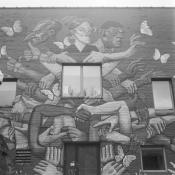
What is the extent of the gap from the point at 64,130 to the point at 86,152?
1.43m

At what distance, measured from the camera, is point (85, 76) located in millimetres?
15820

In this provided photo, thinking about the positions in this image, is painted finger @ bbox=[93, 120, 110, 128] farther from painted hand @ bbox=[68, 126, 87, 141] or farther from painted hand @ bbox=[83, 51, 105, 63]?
painted hand @ bbox=[83, 51, 105, 63]

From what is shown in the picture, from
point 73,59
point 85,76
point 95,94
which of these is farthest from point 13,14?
point 95,94

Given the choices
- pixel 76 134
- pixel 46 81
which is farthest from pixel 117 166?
pixel 46 81

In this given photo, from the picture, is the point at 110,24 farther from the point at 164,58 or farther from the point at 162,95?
the point at 162,95

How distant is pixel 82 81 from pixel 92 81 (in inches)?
20.2

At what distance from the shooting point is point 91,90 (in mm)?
15312

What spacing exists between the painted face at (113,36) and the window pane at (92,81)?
1.58 metres

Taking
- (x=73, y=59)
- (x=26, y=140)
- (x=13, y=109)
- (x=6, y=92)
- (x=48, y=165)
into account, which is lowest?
(x=48, y=165)

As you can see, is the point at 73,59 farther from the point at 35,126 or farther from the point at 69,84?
the point at 35,126

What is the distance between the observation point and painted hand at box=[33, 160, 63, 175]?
1333 cm

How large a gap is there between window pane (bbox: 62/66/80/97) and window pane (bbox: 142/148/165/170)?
4349 millimetres

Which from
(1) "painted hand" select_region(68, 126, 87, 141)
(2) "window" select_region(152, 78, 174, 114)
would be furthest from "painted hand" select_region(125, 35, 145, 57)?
(1) "painted hand" select_region(68, 126, 87, 141)

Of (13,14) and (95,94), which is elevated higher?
(13,14)
